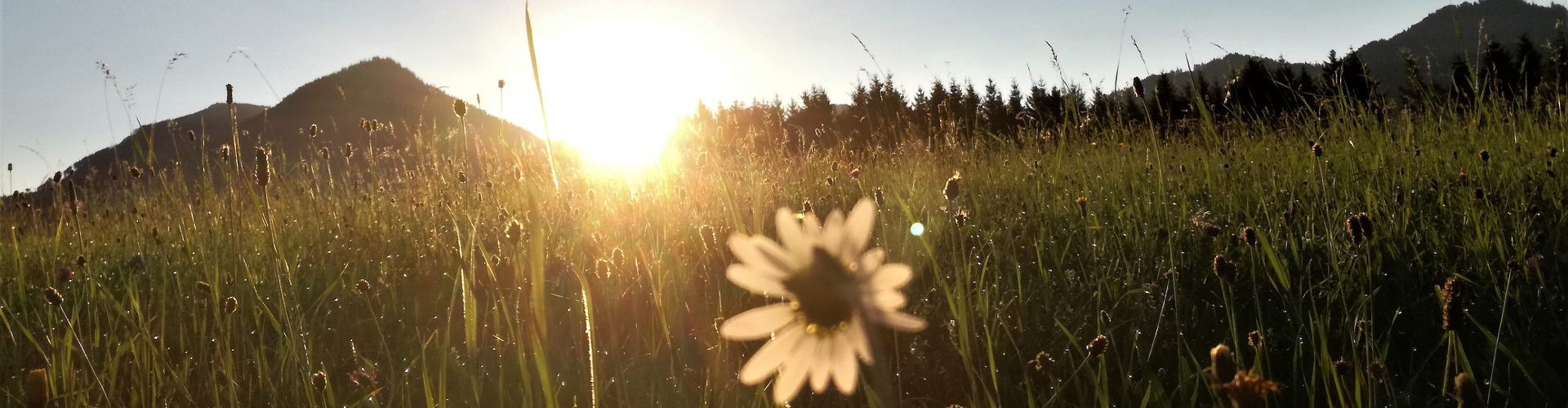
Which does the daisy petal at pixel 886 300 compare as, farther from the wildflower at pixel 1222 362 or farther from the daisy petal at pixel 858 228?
the wildflower at pixel 1222 362

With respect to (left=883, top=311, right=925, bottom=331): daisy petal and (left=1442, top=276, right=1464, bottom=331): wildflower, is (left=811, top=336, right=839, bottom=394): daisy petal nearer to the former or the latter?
(left=883, top=311, right=925, bottom=331): daisy petal

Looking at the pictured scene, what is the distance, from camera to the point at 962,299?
773 millimetres

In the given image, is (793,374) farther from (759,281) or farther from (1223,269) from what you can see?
(1223,269)

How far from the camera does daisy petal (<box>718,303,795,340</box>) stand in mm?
449

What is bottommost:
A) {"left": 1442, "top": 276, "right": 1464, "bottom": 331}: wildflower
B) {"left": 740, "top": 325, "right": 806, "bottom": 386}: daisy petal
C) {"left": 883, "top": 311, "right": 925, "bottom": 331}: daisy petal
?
{"left": 1442, "top": 276, "right": 1464, "bottom": 331}: wildflower

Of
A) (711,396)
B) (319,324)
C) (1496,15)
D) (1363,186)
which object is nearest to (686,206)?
(319,324)

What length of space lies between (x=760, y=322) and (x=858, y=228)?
0.09 m

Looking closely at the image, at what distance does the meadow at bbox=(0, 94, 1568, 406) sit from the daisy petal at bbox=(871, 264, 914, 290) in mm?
69

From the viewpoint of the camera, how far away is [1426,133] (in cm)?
304

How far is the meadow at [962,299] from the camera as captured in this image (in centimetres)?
115

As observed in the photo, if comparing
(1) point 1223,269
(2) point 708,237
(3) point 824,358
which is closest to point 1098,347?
(1) point 1223,269

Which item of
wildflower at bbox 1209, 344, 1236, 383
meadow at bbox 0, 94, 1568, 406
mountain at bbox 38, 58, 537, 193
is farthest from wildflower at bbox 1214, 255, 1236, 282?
mountain at bbox 38, 58, 537, 193

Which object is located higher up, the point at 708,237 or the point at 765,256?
the point at 765,256

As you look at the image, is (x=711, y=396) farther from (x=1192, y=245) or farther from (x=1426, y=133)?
(x=1426, y=133)
